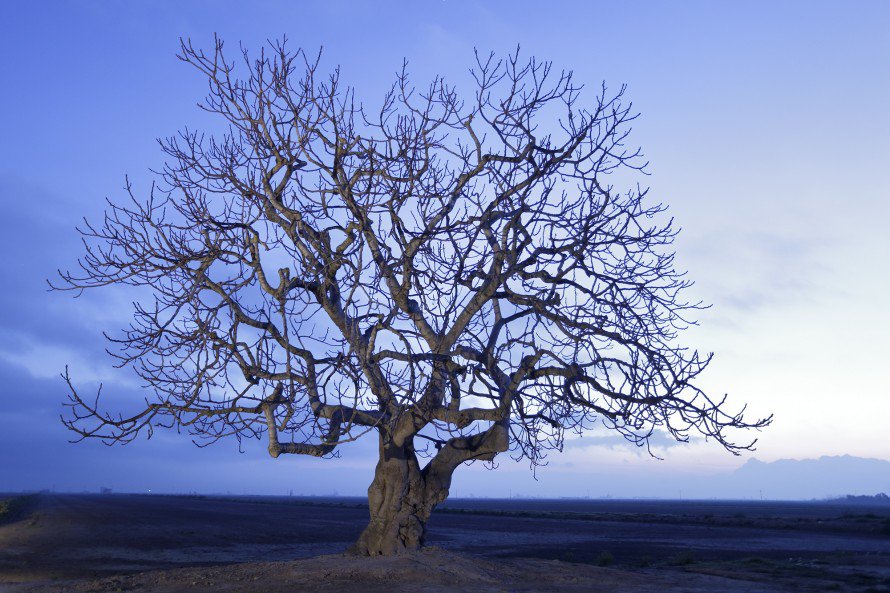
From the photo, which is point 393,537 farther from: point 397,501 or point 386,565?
point 386,565

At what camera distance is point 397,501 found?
13.4 meters

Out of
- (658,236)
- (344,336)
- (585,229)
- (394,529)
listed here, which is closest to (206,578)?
(394,529)

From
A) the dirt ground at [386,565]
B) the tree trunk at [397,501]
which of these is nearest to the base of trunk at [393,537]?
the tree trunk at [397,501]

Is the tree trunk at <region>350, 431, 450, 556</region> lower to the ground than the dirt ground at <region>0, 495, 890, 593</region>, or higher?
higher

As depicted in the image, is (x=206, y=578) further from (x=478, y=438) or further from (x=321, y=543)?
(x=321, y=543)

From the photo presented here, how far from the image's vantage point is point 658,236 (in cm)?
1309

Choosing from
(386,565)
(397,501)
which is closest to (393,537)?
(397,501)

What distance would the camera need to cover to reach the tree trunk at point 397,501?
13320mm

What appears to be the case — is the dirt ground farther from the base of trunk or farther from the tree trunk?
the tree trunk

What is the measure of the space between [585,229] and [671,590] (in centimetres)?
530

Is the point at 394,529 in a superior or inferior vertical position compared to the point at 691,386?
inferior

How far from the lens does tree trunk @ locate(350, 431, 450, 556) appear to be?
524 inches

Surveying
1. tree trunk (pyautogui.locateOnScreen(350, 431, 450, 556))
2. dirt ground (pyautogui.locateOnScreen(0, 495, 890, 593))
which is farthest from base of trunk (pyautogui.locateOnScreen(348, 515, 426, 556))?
dirt ground (pyautogui.locateOnScreen(0, 495, 890, 593))

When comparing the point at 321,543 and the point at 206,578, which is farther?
the point at 321,543
